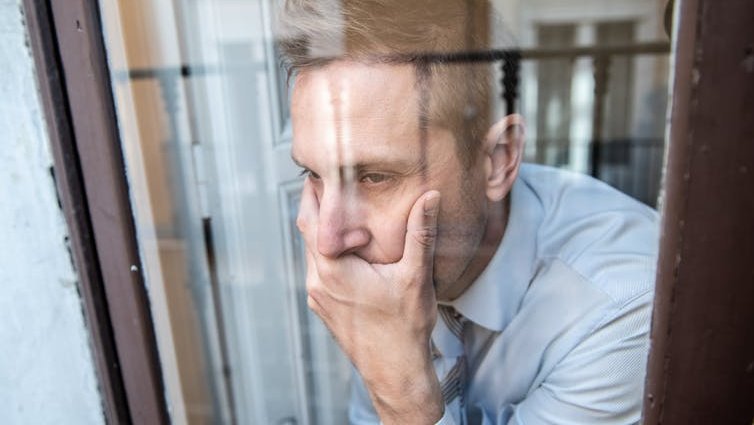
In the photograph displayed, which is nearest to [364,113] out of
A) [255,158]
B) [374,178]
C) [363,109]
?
[363,109]

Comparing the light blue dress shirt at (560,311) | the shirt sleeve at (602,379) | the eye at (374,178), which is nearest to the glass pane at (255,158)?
the eye at (374,178)

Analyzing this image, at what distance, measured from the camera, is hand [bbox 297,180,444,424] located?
948 millimetres

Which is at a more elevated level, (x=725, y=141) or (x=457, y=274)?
(x=725, y=141)

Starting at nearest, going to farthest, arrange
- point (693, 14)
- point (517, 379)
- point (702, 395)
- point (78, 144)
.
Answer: point (693, 14)
point (702, 395)
point (78, 144)
point (517, 379)

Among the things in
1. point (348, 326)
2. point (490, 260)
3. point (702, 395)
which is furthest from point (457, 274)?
point (702, 395)

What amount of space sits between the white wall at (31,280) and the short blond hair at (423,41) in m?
0.49

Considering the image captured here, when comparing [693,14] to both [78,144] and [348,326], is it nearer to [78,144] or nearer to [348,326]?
[348,326]

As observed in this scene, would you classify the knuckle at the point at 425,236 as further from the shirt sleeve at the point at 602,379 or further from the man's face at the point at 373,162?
the shirt sleeve at the point at 602,379

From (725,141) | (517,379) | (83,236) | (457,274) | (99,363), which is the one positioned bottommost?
(517,379)

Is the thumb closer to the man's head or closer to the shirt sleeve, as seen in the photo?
the man's head

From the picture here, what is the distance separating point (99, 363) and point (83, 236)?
261mm

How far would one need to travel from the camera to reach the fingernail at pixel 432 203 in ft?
3.18

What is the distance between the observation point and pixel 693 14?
1.86 ft

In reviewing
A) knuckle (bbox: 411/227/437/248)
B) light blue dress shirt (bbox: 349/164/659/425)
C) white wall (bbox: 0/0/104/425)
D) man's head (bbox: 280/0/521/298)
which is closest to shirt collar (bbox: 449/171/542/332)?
light blue dress shirt (bbox: 349/164/659/425)
